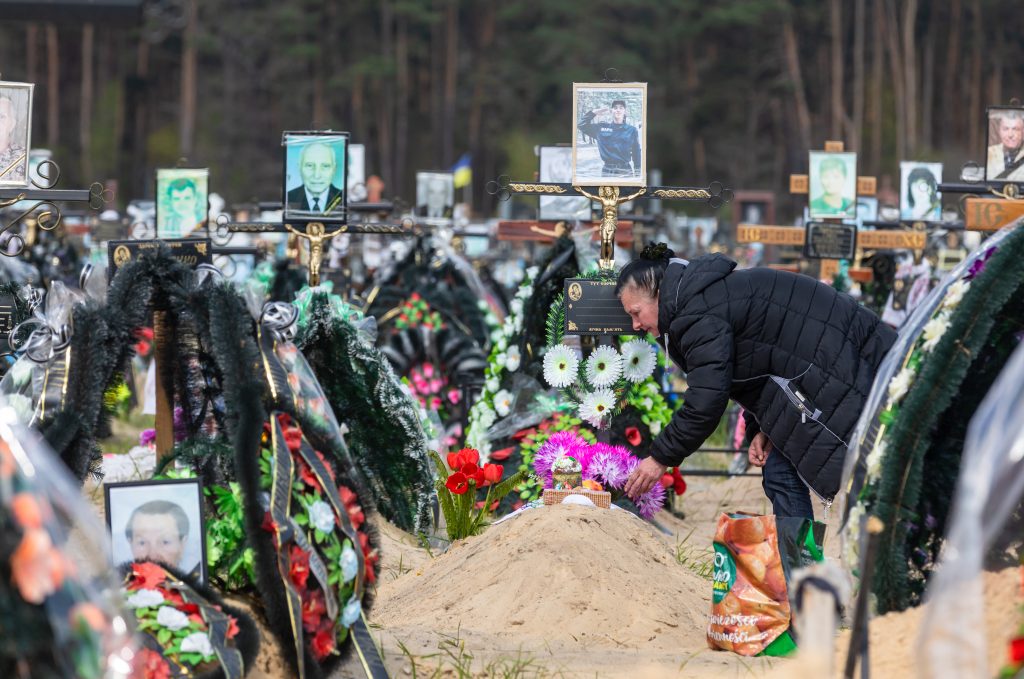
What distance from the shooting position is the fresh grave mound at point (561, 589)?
5.67 meters

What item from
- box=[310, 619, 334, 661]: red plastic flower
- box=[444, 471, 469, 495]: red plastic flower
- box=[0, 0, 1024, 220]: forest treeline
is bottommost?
box=[310, 619, 334, 661]: red plastic flower

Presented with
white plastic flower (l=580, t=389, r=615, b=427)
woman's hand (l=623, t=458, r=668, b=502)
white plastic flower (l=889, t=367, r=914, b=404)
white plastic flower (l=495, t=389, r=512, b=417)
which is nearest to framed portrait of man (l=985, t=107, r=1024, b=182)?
white plastic flower (l=580, t=389, r=615, b=427)

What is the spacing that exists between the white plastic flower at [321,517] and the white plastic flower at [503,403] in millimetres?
3958

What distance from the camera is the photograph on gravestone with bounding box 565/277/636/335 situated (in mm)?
7375

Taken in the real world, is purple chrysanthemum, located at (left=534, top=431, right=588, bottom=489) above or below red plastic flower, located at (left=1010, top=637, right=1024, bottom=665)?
below

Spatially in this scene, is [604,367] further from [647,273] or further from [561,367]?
[647,273]

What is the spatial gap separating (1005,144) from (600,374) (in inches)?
130

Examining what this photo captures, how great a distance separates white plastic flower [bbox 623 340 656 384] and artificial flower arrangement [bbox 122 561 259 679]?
3987 mm

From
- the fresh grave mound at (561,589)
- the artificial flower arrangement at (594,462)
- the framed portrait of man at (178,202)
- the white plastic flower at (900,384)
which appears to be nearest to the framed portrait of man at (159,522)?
the fresh grave mound at (561,589)

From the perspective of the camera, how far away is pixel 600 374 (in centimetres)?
793

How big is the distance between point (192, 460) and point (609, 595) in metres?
1.85

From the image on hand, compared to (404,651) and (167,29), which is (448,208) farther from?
(167,29)

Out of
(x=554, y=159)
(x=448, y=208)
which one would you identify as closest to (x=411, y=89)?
(x=448, y=208)

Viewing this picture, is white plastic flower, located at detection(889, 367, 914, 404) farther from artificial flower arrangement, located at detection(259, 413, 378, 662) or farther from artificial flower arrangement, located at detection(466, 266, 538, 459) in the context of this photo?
artificial flower arrangement, located at detection(466, 266, 538, 459)
